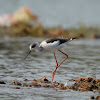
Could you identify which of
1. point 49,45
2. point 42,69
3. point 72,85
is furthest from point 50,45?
point 72,85

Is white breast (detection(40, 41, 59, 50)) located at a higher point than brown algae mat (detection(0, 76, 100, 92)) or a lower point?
higher

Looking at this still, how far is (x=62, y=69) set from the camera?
10.9 metres

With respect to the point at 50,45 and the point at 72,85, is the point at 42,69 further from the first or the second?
the point at 72,85

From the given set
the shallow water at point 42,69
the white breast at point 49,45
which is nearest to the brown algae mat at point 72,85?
the shallow water at point 42,69

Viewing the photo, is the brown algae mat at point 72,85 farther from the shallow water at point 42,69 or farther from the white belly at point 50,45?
the white belly at point 50,45

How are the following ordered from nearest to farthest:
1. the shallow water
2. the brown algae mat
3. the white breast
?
the shallow water
the brown algae mat
the white breast

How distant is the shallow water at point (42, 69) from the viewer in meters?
7.39

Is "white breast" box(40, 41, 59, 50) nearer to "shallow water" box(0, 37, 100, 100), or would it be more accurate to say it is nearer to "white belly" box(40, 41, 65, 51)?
"white belly" box(40, 41, 65, 51)

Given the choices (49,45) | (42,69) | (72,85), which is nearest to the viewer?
(72,85)

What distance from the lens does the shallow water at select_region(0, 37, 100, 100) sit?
24.2 ft

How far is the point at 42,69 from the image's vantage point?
426 inches

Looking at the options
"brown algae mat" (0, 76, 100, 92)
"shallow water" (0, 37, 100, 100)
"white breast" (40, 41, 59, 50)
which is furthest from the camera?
"white breast" (40, 41, 59, 50)

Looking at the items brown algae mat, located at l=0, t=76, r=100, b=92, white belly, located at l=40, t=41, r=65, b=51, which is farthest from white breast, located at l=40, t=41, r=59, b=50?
brown algae mat, located at l=0, t=76, r=100, b=92

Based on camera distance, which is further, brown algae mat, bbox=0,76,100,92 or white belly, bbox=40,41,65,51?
white belly, bbox=40,41,65,51
